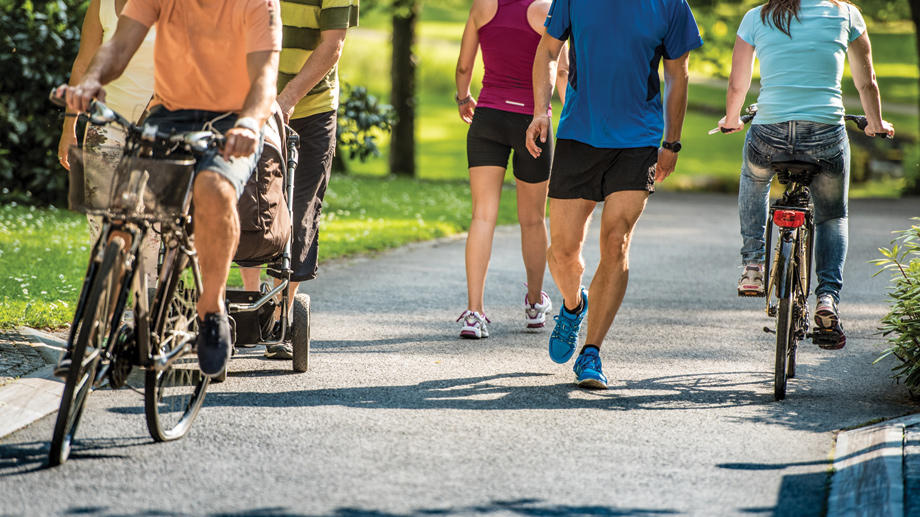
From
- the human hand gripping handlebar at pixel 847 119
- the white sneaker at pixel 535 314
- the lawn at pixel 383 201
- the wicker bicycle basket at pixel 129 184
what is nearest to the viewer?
the wicker bicycle basket at pixel 129 184

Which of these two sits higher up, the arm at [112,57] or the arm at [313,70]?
the arm at [112,57]

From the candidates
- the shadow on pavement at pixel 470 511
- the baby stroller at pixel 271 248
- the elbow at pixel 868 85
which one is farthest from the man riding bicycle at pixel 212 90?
the elbow at pixel 868 85

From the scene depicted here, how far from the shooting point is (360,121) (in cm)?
1476

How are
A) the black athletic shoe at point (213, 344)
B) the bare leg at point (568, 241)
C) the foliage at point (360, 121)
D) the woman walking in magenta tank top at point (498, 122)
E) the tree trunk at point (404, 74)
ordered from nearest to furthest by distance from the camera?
1. the black athletic shoe at point (213, 344)
2. the bare leg at point (568, 241)
3. the woman walking in magenta tank top at point (498, 122)
4. the foliage at point (360, 121)
5. the tree trunk at point (404, 74)

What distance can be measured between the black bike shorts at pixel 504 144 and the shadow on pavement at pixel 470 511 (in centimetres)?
338

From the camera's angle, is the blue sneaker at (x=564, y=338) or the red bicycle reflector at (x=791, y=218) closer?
the red bicycle reflector at (x=791, y=218)

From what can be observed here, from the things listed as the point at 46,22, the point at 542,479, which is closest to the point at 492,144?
the point at 542,479

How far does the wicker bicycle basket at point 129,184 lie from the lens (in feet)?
13.5

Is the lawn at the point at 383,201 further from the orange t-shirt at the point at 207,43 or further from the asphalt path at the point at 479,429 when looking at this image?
the orange t-shirt at the point at 207,43

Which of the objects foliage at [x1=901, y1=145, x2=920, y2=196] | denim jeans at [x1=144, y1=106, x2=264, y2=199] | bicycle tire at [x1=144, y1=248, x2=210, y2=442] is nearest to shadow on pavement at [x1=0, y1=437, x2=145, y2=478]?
bicycle tire at [x1=144, y1=248, x2=210, y2=442]

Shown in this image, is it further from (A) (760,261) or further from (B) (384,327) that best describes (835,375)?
(B) (384,327)

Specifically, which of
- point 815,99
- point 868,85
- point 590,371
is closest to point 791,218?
point 815,99

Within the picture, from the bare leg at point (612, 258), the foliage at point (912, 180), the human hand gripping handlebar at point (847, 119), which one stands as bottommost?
the foliage at point (912, 180)

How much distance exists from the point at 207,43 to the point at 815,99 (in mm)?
3033
